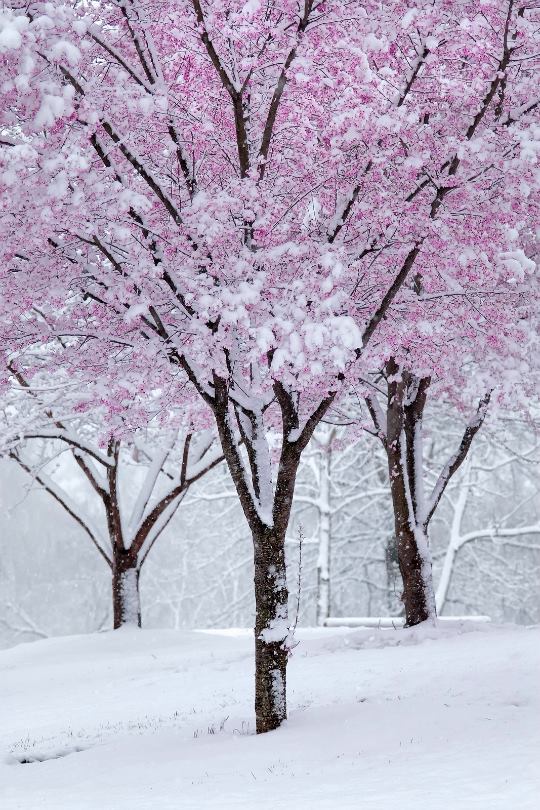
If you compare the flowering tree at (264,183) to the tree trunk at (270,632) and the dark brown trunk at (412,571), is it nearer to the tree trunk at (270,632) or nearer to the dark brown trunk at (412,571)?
the tree trunk at (270,632)

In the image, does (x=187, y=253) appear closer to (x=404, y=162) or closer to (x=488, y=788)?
(x=404, y=162)

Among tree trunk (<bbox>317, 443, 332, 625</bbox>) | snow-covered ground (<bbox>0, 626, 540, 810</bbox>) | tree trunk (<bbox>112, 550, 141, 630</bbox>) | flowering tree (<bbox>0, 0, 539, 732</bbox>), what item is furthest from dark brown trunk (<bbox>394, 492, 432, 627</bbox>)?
tree trunk (<bbox>317, 443, 332, 625</bbox>)

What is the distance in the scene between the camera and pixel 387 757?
6340mm

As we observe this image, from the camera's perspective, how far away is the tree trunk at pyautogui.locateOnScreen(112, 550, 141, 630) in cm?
1545

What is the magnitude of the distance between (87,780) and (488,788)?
10.3 ft

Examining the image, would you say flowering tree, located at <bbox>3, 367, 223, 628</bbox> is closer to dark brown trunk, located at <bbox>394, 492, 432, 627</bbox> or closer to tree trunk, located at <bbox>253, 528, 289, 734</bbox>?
dark brown trunk, located at <bbox>394, 492, 432, 627</bbox>

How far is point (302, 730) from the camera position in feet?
24.4

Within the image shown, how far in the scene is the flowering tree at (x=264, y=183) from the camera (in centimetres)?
650

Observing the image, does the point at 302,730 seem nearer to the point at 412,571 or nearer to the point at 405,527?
the point at 412,571

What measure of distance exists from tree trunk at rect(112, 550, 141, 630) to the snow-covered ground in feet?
6.38

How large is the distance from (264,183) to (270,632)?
13.3 ft

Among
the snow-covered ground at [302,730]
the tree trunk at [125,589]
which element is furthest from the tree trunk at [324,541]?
the snow-covered ground at [302,730]

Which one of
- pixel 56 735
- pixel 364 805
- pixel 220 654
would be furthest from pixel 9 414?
pixel 364 805

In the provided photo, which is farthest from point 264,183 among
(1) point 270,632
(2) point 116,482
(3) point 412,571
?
(2) point 116,482
